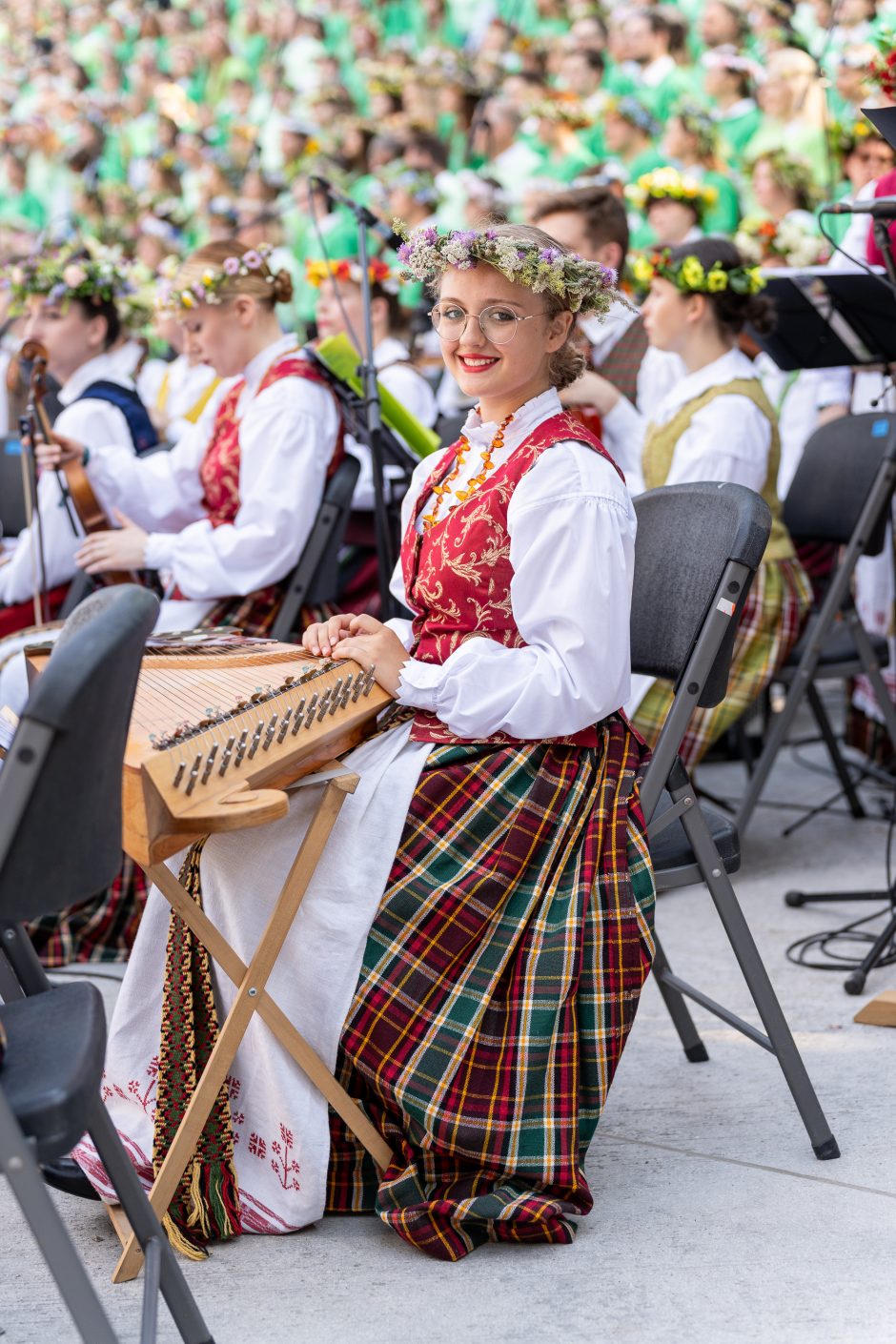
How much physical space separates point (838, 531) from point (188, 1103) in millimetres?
2438

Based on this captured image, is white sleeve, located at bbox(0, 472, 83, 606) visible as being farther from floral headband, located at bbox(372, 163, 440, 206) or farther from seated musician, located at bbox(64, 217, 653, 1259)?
floral headband, located at bbox(372, 163, 440, 206)

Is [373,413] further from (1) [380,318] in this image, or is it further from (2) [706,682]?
(1) [380,318]

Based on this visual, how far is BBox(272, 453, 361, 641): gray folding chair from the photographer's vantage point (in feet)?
12.4

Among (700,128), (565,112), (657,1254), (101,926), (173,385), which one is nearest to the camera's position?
(657,1254)

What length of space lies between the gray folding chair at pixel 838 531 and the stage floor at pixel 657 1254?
3.98 ft

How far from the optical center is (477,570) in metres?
A: 2.38

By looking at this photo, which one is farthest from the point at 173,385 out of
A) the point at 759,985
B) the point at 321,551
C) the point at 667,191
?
the point at 759,985

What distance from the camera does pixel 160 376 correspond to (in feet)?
23.6

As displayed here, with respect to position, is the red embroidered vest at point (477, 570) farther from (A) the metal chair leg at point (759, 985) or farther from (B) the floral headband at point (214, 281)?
(B) the floral headband at point (214, 281)

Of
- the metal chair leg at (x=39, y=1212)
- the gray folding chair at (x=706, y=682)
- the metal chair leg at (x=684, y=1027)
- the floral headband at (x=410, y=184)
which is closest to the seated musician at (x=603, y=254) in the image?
the gray folding chair at (x=706, y=682)

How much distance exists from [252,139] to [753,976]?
9.44 meters

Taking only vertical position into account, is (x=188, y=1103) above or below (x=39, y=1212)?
below

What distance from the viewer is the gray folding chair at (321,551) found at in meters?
3.77

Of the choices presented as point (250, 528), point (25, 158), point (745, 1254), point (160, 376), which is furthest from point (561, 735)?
point (25, 158)
